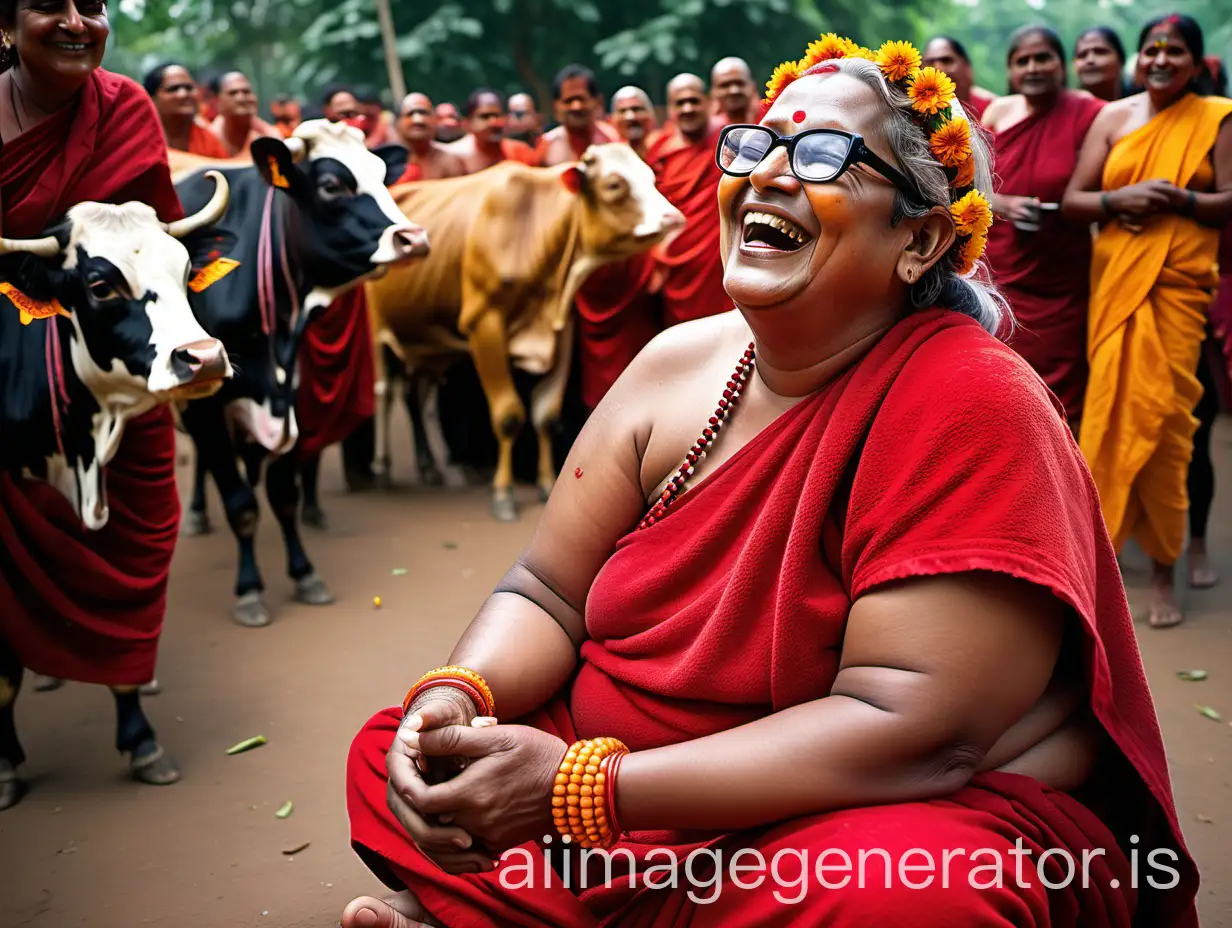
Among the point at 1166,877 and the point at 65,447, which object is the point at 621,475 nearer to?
the point at 1166,877

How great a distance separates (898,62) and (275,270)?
382 cm

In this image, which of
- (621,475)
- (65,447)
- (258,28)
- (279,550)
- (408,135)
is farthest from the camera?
(258,28)

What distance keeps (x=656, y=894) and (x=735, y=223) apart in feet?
4.00

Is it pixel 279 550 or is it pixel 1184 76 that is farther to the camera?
pixel 279 550

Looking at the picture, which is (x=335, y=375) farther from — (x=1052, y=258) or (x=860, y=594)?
(x=860, y=594)

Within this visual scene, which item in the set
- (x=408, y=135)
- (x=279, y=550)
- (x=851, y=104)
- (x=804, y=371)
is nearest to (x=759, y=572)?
(x=804, y=371)

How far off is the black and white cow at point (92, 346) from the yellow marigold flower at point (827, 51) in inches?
81.0

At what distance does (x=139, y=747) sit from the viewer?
157 inches

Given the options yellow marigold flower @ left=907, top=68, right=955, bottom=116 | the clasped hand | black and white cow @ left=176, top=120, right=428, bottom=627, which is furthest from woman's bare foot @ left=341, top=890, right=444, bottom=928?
black and white cow @ left=176, top=120, right=428, bottom=627

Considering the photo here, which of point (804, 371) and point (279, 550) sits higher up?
point (804, 371)

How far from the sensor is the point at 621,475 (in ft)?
7.98

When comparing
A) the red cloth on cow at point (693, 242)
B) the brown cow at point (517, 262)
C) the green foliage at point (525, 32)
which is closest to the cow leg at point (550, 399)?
the brown cow at point (517, 262)

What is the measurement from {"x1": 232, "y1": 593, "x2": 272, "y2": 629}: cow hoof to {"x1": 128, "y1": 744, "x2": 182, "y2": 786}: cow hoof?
155 cm

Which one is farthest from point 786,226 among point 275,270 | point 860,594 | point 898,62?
point 275,270
